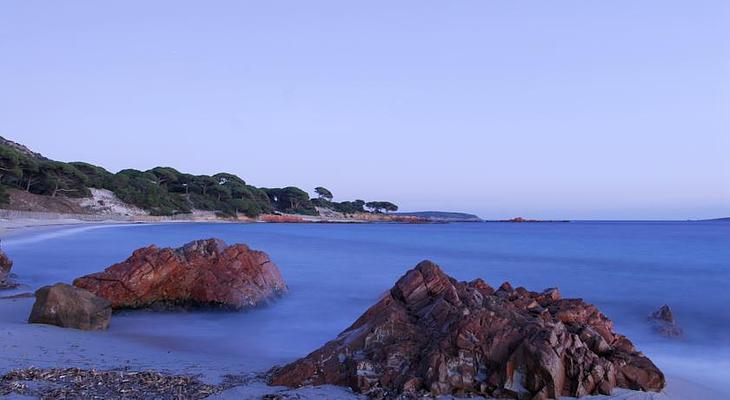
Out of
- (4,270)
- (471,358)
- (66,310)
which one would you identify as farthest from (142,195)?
(471,358)

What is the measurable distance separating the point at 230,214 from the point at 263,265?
244 ft

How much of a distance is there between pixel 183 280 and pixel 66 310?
3112 millimetres

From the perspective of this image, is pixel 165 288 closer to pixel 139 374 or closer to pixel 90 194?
pixel 139 374

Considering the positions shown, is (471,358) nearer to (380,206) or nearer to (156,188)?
(156,188)

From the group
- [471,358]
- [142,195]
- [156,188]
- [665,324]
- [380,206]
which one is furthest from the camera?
[380,206]

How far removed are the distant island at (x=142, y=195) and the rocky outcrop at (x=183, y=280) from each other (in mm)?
34468

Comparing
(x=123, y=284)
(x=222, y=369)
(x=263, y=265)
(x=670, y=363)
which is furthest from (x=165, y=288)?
(x=670, y=363)

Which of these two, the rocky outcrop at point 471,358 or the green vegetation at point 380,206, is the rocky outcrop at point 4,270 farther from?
the green vegetation at point 380,206

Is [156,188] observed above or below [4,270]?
above

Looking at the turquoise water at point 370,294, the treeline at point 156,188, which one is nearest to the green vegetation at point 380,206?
the treeline at point 156,188

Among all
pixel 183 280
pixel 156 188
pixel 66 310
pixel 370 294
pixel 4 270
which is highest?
pixel 156 188

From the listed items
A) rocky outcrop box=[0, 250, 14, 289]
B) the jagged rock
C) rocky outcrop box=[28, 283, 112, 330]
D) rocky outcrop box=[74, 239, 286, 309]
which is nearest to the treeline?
rocky outcrop box=[0, 250, 14, 289]

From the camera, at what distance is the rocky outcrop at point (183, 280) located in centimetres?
1052

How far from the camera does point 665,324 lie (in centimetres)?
Result: 1067
